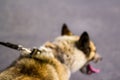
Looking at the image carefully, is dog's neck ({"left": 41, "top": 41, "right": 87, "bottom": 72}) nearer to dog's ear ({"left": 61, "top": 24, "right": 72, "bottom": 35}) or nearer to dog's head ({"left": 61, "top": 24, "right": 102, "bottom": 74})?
dog's head ({"left": 61, "top": 24, "right": 102, "bottom": 74})

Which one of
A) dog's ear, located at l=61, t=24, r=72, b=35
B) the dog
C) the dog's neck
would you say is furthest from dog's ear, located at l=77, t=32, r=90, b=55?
dog's ear, located at l=61, t=24, r=72, b=35

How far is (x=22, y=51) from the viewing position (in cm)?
1525

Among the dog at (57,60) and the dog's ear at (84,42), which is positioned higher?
the dog's ear at (84,42)

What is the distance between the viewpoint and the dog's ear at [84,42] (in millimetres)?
17477

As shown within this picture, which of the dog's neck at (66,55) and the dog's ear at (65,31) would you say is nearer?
the dog's neck at (66,55)

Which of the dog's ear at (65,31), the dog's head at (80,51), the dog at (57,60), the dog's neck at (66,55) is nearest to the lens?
the dog at (57,60)

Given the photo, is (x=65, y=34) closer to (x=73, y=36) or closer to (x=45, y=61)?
(x=73, y=36)

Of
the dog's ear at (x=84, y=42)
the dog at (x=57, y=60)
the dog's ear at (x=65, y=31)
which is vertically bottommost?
the dog at (x=57, y=60)

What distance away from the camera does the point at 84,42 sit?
696 inches

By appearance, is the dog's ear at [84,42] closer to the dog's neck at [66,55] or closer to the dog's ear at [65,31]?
the dog's neck at [66,55]

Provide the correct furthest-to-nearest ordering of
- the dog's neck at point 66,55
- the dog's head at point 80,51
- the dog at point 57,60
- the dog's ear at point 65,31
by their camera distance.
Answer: the dog's ear at point 65,31, the dog's head at point 80,51, the dog's neck at point 66,55, the dog at point 57,60

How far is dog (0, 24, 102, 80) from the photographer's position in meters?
14.1

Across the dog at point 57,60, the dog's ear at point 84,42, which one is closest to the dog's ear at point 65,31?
the dog at point 57,60

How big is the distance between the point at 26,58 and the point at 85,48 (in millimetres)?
3690
